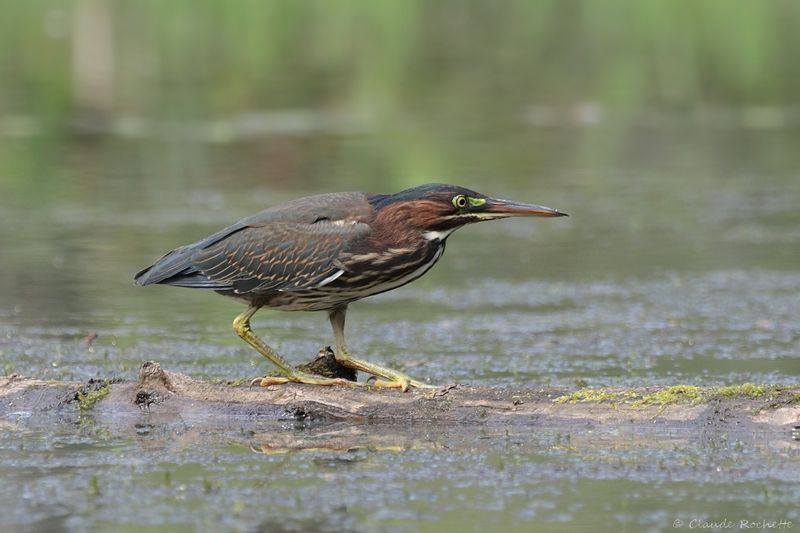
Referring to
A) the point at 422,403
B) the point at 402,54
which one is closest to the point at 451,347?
the point at 422,403

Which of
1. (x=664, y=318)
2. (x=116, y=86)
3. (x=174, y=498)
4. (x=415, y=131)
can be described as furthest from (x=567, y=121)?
(x=174, y=498)

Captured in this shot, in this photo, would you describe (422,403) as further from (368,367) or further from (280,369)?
(280,369)

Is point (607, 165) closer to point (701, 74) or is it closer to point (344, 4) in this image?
point (701, 74)

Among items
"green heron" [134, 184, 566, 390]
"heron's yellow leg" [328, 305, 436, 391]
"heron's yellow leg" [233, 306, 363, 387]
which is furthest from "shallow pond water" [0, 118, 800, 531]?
"green heron" [134, 184, 566, 390]

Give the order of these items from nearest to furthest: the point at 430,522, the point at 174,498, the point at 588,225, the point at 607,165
A: 1. the point at 430,522
2. the point at 174,498
3. the point at 588,225
4. the point at 607,165

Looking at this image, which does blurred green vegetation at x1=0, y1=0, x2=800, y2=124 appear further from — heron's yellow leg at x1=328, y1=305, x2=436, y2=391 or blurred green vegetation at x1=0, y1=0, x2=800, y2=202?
heron's yellow leg at x1=328, y1=305, x2=436, y2=391

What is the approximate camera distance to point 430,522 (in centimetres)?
574

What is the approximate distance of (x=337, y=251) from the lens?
7.56 metres

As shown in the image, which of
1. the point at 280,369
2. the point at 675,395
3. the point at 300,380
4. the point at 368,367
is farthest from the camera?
the point at 280,369

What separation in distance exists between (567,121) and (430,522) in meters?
14.4

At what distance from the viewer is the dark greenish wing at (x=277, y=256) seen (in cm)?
758

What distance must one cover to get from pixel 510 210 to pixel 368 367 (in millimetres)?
1052

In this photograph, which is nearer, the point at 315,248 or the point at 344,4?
the point at 315,248

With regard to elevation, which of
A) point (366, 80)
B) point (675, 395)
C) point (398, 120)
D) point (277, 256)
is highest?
point (366, 80)
